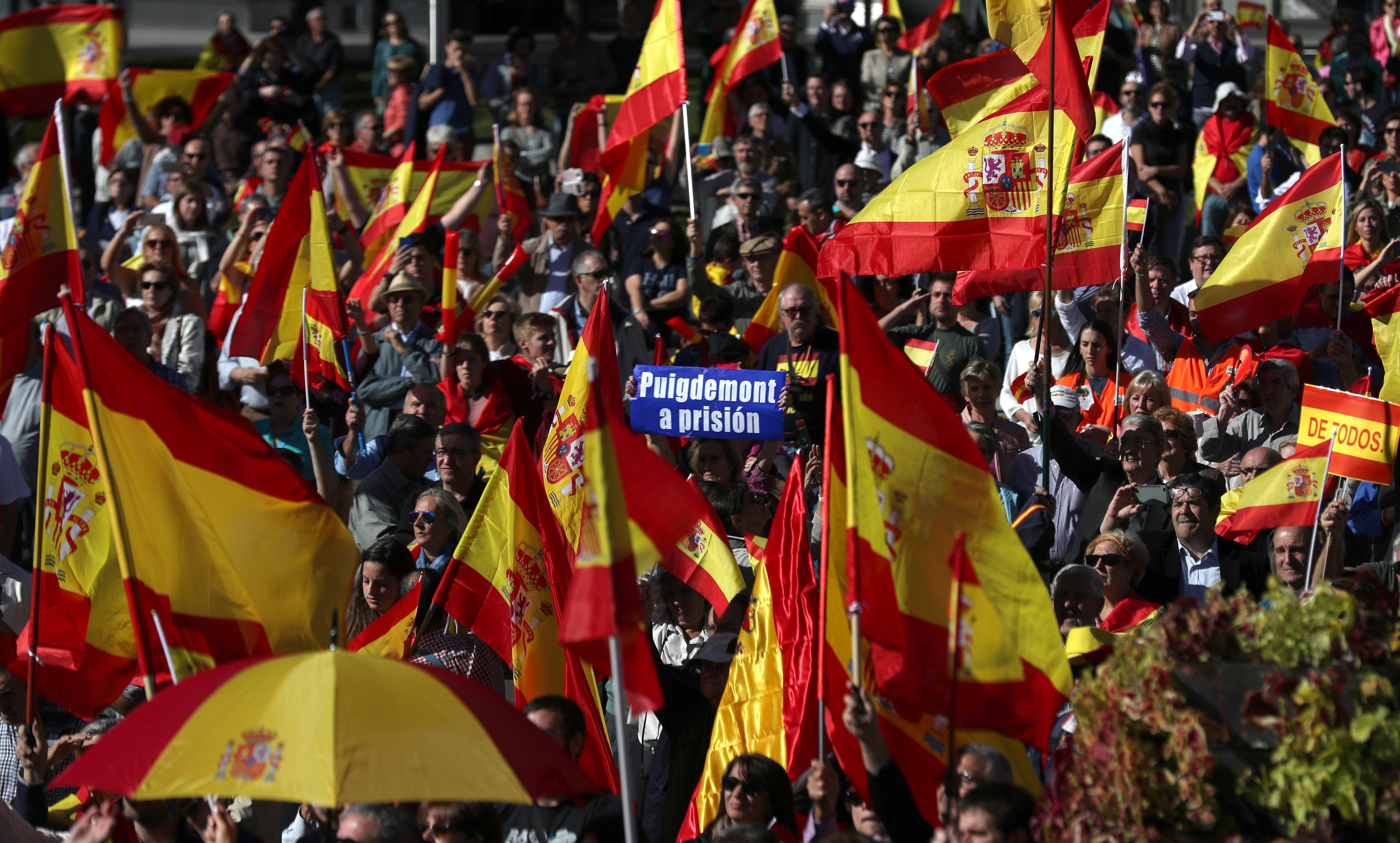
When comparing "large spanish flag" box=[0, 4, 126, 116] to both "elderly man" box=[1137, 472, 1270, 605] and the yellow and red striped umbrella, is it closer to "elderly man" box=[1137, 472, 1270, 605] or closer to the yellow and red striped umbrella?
"elderly man" box=[1137, 472, 1270, 605]

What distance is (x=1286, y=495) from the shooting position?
7527mm

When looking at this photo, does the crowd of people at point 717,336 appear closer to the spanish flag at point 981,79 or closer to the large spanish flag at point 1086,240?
the large spanish flag at point 1086,240

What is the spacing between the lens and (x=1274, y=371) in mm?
9062

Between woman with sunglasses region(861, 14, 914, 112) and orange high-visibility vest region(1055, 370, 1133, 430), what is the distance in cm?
727

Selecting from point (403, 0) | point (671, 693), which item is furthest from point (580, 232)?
point (403, 0)

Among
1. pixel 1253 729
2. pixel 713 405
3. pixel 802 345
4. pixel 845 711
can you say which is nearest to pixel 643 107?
pixel 802 345

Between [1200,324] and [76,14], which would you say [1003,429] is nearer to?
[1200,324]

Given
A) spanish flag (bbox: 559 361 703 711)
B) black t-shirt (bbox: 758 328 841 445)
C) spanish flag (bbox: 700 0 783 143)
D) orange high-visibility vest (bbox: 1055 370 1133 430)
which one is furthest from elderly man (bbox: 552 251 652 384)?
spanish flag (bbox: 559 361 703 711)

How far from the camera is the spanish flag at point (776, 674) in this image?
6078 mm

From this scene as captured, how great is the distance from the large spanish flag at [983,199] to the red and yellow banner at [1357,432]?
1.43m

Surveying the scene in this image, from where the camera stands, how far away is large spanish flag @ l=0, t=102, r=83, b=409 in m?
8.46

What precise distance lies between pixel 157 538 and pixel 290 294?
14.8ft

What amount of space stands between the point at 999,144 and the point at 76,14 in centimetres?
895

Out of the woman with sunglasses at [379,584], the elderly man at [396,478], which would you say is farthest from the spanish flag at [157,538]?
the elderly man at [396,478]
